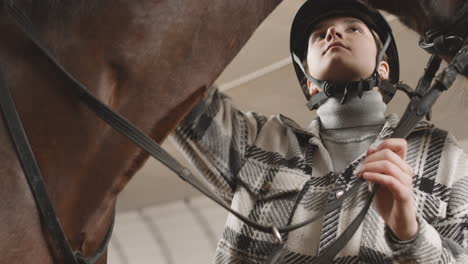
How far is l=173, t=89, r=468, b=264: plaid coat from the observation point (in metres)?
1.31

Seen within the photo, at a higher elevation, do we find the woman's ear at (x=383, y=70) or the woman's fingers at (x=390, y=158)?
the woman's ear at (x=383, y=70)

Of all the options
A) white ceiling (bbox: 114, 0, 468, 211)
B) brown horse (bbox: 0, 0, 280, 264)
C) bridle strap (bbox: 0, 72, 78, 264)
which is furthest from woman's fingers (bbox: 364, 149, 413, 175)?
white ceiling (bbox: 114, 0, 468, 211)

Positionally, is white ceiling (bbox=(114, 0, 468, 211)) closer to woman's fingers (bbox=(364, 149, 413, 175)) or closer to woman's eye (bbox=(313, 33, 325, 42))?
woman's eye (bbox=(313, 33, 325, 42))

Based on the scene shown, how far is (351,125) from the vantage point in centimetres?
150

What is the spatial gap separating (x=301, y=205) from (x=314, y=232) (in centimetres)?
6

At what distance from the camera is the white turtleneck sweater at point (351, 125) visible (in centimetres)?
147

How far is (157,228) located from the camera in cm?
931

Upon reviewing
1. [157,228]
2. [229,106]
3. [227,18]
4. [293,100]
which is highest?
[227,18]

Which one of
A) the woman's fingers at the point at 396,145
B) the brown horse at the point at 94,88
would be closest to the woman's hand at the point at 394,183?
the woman's fingers at the point at 396,145

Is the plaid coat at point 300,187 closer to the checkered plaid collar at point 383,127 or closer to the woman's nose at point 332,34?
the checkered plaid collar at point 383,127

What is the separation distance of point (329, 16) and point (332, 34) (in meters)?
0.10

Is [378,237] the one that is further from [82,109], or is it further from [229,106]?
[82,109]

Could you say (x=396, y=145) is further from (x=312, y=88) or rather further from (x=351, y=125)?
(x=312, y=88)

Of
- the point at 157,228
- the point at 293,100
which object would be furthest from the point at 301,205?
the point at 157,228
